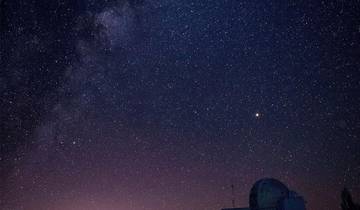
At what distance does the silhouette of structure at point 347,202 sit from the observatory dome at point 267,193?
15.5 ft

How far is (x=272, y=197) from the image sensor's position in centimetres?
3238

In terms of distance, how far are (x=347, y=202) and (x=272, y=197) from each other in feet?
20.7

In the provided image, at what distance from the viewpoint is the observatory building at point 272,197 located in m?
31.8

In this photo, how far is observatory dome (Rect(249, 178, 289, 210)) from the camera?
32031 mm

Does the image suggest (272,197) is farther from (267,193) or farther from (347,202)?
(347,202)

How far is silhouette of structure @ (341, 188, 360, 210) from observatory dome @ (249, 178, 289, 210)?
4.72 m

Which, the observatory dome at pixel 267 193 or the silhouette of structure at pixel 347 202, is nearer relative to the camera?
the silhouette of structure at pixel 347 202

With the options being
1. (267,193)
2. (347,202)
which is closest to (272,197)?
(267,193)

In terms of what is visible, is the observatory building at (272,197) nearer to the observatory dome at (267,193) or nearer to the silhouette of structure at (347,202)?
the observatory dome at (267,193)

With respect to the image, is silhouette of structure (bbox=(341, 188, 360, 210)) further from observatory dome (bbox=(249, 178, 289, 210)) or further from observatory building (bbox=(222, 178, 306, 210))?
observatory dome (bbox=(249, 178, 289, 210))

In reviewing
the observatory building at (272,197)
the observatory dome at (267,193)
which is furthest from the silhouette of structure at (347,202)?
the observatory dome at (267,193)

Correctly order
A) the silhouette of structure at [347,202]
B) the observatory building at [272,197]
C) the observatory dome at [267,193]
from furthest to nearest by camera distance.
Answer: the observatory dome at [267,193]
the observatory building at [272,197]
the silhouette of structure at [347,202]

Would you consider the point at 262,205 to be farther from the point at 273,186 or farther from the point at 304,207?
the point at 304,207

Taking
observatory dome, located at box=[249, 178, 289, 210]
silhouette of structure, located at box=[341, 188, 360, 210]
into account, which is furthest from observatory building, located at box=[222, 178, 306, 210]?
silhouette of structure, located at box=[341, 188, 360, 210]
